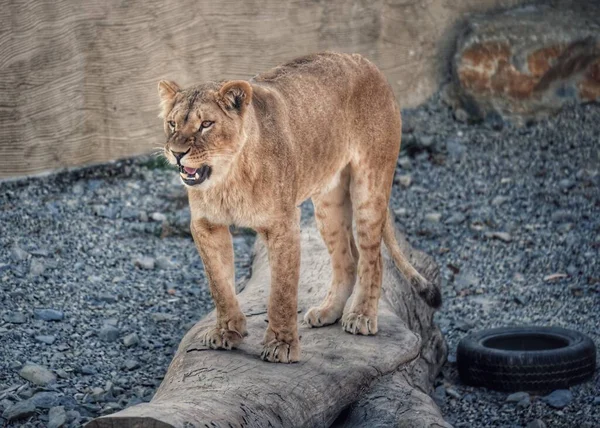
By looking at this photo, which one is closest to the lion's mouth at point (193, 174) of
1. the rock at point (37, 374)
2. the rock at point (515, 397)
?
the rock at point (37, 374)

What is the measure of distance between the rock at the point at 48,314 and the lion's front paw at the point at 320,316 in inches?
83.6

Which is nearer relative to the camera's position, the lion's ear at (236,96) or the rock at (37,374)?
the lion's ear at (236,96)

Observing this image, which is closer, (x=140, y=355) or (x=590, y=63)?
(x=140, y=355)

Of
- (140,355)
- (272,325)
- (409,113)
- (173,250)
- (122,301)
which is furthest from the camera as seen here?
(409,113)

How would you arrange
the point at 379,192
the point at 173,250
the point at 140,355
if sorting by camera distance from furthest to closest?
the point at 173,250 → the point at 140,355 → the point at 379,192

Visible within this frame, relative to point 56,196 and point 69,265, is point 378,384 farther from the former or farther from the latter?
point 56,196

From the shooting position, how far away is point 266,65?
38.1ft

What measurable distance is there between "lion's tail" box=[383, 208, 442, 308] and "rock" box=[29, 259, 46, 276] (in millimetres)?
3062

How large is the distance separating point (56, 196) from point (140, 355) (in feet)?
10.0

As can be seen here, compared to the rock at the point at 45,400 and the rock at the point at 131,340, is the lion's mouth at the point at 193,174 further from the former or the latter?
the rock at the point at 131,340

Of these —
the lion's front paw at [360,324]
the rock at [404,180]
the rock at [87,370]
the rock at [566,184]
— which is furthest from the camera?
the rock at [404,180]

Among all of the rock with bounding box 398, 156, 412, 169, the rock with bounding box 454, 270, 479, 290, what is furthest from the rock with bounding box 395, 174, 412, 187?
→ the rock with bounding box 454, 270, 479, 290

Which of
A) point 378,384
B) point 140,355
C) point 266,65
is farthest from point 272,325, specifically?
point 266,65

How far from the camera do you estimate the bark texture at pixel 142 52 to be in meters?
10.2
